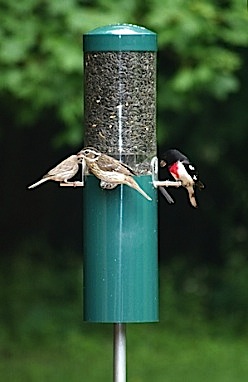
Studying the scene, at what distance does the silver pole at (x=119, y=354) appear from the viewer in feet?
19.0

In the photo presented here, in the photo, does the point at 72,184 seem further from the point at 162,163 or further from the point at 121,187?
the point at 162,163

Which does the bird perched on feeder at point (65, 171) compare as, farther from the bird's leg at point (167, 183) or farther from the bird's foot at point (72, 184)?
the bird's leg at point (167, 183)

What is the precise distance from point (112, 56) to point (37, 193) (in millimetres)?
9734

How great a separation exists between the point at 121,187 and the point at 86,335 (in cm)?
684

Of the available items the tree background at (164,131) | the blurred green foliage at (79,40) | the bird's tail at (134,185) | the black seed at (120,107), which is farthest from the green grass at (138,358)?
the bird's tail at (134,185)

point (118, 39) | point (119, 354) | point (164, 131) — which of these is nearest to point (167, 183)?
point (118, 39)

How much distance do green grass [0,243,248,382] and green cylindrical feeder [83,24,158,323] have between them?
16.4 ft

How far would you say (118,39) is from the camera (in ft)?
19.5

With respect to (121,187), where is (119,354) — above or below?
below

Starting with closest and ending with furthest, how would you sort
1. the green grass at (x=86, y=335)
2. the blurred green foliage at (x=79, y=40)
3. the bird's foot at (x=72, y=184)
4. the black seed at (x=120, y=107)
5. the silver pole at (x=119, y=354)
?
the silver pole at (x=119, y=354), the bird's foot at (x=72, y=184), the black seed at (x=120, y=107), the blurred green foliage at (x=79, y=40), the green grass at (x=86, y=335)

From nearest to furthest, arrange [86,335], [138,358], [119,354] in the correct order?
[119,354] < [138,358] < [86,335]

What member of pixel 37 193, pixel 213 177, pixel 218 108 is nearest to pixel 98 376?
pixel 218 108

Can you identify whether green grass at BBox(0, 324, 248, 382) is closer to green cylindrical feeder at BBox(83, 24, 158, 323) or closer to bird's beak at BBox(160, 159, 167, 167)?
bird's beak at BBox(160, 159, 167, 167)

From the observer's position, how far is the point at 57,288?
45.6 feet
